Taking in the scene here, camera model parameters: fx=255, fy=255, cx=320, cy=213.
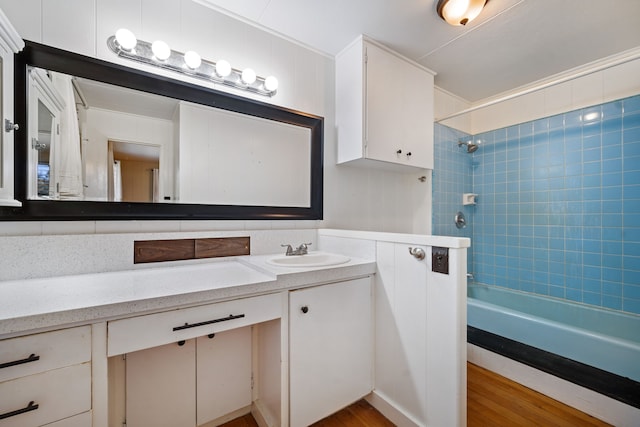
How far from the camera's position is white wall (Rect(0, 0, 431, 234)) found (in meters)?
1.10

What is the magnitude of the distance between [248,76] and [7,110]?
1013 mm

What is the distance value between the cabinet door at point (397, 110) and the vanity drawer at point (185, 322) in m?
1.19

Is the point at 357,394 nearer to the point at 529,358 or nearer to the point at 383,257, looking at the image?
the point at 383,257

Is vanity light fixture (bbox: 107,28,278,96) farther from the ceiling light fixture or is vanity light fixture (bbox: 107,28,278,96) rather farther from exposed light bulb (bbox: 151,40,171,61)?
the ceiling light fixture

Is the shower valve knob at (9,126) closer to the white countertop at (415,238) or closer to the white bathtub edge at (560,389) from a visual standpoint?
the white countertop at (415,238)

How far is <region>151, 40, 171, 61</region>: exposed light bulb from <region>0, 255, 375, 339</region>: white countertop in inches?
41.1

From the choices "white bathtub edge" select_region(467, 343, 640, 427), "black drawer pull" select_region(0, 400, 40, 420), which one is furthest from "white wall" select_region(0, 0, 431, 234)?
"white bathtub edge" select_region(467, 343, 640, 427)

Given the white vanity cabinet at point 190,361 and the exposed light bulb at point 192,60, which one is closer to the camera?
the white vanity cabinet at point 190,361

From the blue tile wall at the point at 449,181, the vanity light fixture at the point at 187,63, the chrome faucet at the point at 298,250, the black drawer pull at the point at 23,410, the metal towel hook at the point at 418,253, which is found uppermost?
the vanity light fixture at the point at 187,63

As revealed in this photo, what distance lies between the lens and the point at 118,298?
0.79 m

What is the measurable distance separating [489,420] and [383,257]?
1.01 meters

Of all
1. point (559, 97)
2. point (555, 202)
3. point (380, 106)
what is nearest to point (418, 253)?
point (380, 106)

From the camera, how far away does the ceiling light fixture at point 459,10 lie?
54.0 inches

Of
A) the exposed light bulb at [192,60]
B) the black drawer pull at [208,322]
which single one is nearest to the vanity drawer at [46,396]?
the black drawer pull at [208,322]
